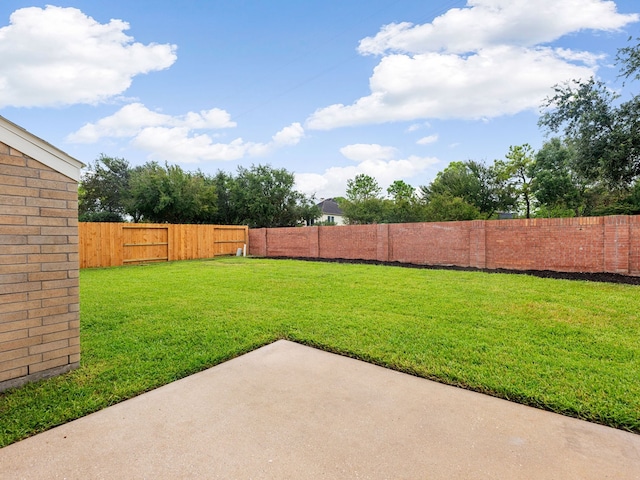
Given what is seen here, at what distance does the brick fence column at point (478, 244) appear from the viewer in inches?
417

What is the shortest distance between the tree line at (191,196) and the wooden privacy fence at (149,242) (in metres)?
6.04

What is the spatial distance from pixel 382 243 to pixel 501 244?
4224 millimetres

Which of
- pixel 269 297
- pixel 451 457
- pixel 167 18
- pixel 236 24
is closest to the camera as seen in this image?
pixel 451 457

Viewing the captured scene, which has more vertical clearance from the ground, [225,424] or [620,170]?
[620,170]

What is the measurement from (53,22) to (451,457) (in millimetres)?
11487

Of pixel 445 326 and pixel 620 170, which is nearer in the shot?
pixel 445 326

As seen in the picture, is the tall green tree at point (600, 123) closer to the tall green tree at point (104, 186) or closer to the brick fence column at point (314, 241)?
the brick fence column at point (314, 241)

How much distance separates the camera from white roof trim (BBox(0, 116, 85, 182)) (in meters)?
2.53

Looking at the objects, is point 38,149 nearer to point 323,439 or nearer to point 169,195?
point 323,439

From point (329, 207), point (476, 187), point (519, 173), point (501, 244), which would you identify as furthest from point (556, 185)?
point (329, 207)

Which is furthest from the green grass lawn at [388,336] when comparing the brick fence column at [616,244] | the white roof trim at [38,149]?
the white roof trim at [38,149]

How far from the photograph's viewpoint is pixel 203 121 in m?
17.7

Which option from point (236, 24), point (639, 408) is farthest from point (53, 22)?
point (639, 408)

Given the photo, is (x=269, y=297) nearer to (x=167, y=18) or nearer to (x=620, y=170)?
(x=167, y=18)
